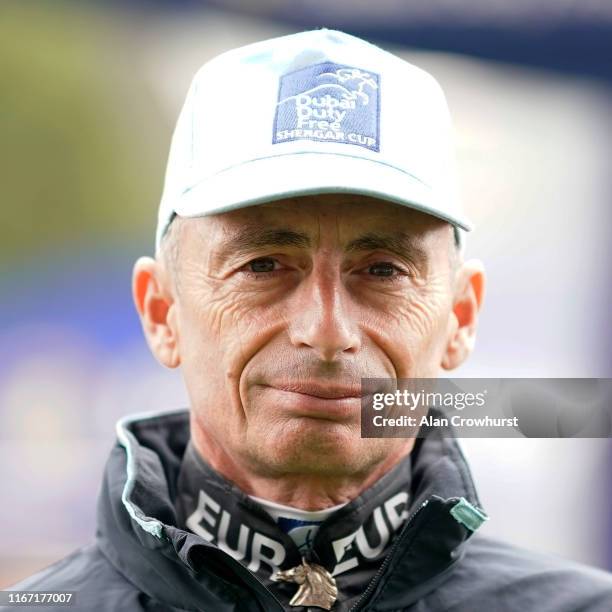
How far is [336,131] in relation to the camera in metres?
1.49

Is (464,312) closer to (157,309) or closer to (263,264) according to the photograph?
(263,264)

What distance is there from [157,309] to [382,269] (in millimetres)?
456

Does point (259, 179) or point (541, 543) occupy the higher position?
point (259, 179)

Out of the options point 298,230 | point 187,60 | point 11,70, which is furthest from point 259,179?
point 11,70

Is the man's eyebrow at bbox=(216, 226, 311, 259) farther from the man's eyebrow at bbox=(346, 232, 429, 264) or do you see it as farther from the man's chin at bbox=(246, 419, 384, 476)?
the man's chin at bbox=(246, 419, 384, 476)

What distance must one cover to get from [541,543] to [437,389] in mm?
2208

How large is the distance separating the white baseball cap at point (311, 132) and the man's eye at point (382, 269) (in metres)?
0.11

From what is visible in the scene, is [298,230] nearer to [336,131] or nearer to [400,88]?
[336,131]

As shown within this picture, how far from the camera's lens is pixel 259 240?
4.86ft

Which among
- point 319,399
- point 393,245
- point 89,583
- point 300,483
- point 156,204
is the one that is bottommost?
point 89,583

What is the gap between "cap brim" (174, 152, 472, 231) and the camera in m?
1.42

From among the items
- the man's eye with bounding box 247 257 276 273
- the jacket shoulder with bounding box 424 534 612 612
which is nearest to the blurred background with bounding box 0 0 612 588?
the jacket shoulder with bounding box 424 534 612 612

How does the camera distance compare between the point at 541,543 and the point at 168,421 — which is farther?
the point at 541,543

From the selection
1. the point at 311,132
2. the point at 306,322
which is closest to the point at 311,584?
the point at 306,322
